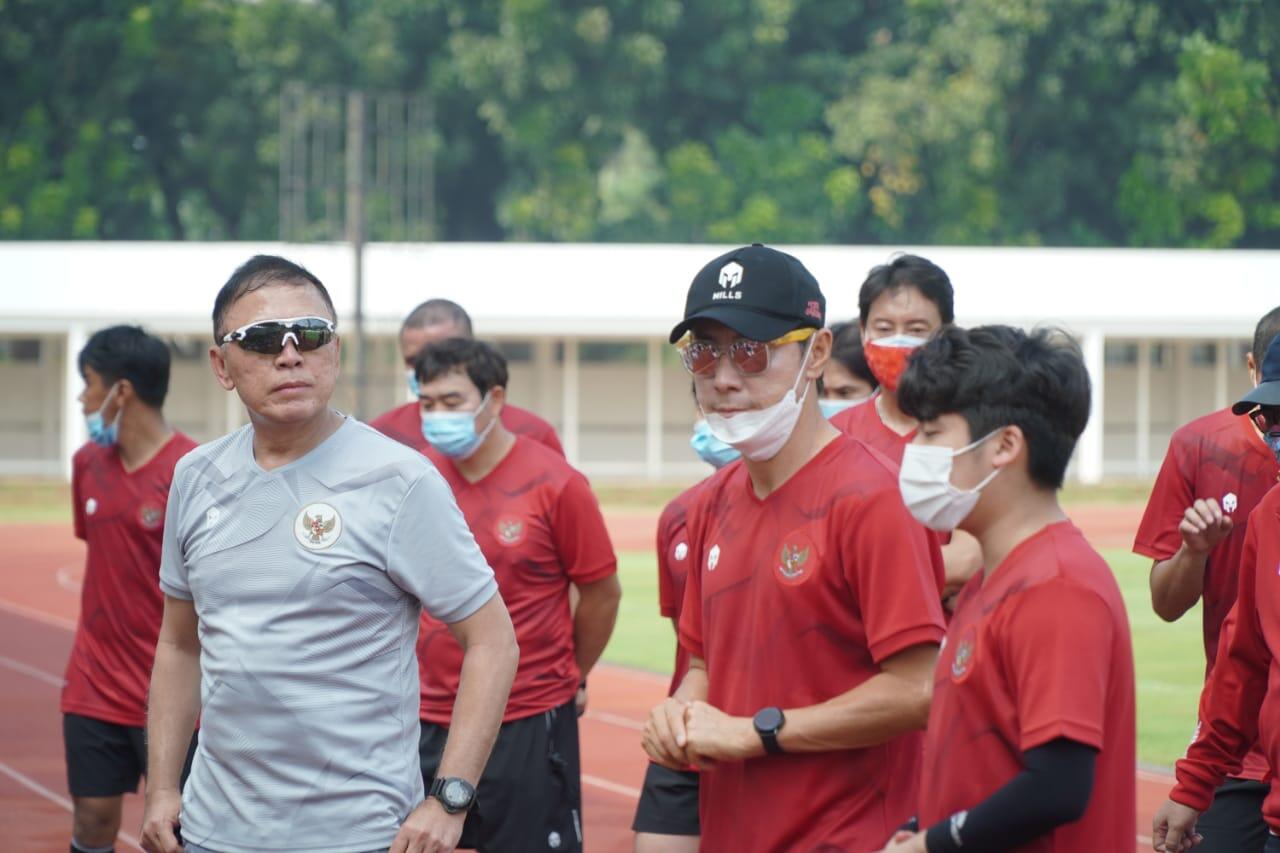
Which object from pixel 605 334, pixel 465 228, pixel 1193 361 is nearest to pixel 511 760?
pixel 605 334

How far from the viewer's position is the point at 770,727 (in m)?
3.80

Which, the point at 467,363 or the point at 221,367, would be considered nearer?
the point at 221,367

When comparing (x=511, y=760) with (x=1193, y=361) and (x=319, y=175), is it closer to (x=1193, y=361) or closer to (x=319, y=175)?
(x=1193, y=361)

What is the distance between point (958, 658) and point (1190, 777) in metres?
1.59

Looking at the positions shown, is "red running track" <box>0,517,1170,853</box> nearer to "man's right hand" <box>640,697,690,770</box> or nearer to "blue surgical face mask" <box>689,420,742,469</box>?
"blue surgical face mask" <box>689,420,742,469</box>

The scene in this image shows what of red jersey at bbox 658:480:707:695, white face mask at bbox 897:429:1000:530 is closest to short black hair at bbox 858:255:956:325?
red jersey at bbox 658:480:707:695

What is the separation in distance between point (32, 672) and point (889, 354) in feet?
35.0

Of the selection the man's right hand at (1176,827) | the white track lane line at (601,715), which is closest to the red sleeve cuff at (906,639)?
the man's right hand at (1176,827)

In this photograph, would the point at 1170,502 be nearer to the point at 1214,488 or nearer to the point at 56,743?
the point at 1214,488

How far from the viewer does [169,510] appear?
437 centimetres

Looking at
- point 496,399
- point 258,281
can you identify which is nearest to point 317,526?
point 258,281

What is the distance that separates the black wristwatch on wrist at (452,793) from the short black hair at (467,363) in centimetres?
315

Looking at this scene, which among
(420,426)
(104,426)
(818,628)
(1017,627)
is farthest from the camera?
(420,426)

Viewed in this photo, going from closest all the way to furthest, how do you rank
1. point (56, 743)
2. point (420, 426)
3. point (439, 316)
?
point (420, 426), point (439, 316), point (56, 743)
